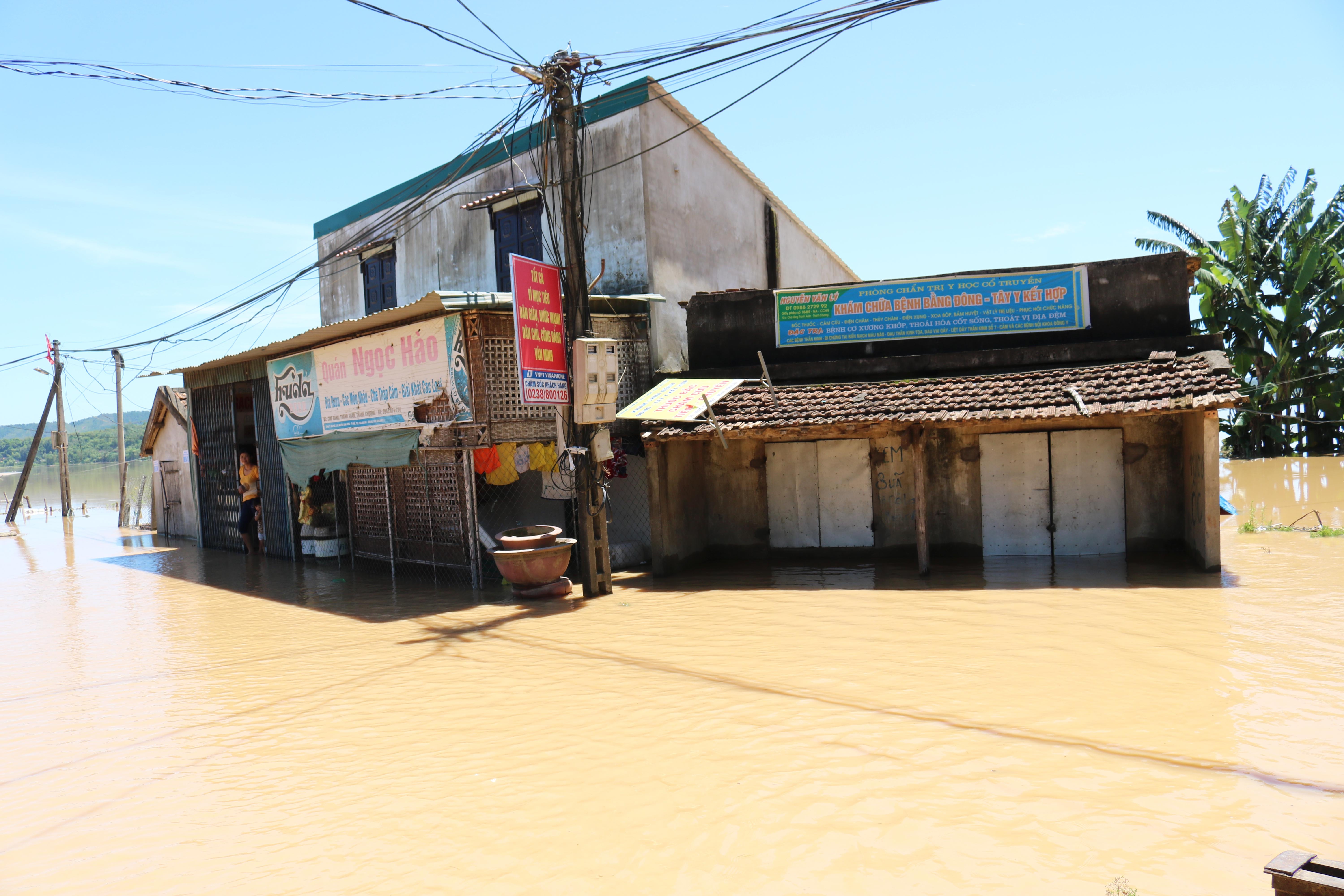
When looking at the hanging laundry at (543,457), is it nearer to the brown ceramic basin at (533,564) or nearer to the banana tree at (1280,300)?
the brown ceramic basin at (533,564)

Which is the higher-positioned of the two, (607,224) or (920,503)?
(607,224)

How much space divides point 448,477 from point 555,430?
2.06 meters

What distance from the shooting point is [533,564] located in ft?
36.1

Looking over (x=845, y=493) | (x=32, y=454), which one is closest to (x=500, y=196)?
(x=845, y=493)

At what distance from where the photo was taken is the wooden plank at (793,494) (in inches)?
556

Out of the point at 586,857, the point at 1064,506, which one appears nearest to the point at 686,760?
the point at 586,857

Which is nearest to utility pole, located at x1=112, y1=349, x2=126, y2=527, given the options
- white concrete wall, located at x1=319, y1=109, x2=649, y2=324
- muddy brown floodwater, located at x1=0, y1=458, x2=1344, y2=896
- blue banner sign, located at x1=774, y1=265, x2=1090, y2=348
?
white concrete wall, located at x1=319, y1=109, x2=649, y2=324

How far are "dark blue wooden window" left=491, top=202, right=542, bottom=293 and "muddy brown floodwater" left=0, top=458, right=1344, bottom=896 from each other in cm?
797

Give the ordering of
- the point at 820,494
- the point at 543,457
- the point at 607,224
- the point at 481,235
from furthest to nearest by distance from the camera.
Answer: the point at 481,235, the point at 607,224, the point at 820,494, the point at 543,457

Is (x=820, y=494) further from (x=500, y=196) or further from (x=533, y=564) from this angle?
(x=500, y=196)

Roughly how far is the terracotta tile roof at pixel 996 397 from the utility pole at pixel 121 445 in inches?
960

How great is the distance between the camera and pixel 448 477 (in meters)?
13.0

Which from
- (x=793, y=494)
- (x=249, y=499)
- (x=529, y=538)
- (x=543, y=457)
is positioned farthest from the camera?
(x=249, y=499)

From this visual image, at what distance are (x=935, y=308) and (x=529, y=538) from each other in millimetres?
7629
